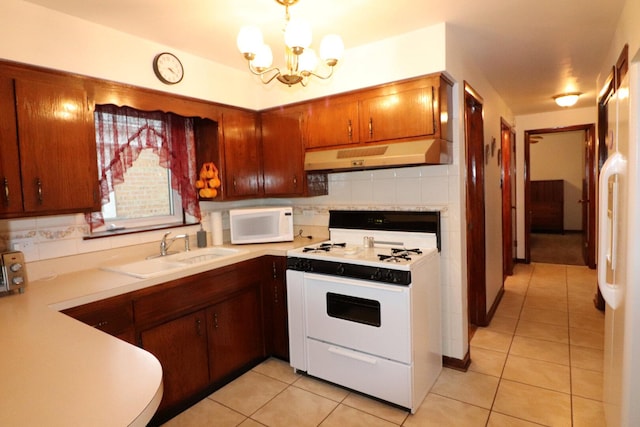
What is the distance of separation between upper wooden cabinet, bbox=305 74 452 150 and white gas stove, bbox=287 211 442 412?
63 cm

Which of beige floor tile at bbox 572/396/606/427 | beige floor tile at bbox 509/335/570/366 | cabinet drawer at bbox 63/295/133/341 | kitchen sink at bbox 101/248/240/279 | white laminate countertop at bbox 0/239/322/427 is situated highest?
kitchen sink at bbox 101/248/240/279

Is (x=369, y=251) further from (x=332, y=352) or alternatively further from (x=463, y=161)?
(x=463, y=161)

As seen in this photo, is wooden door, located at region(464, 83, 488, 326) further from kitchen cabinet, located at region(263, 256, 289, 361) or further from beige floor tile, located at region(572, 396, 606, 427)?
kitchen cabinet, located at region(263, 256, 289, 361)

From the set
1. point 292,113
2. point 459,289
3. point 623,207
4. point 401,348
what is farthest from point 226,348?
point 623,207

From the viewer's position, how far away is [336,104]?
2801 mm

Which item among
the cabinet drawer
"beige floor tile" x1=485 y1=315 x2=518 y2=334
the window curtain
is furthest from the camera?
"beige floor tile" x1=485 y1=315 x2=518 y2=334

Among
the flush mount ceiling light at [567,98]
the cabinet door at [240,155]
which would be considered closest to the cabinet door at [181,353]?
the cabinet door at [240,155]

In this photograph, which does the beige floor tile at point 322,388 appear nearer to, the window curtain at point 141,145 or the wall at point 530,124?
the window curtain at point 141,145

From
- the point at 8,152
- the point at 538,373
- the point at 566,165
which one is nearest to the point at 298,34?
the point at 8,152

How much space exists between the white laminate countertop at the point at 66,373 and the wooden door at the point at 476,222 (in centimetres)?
287

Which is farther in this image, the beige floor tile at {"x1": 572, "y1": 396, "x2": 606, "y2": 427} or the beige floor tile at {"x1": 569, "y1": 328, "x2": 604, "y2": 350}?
the beige floor tile at {"x1": 569, "y1": 328, "x2": 604, "y2": 350}

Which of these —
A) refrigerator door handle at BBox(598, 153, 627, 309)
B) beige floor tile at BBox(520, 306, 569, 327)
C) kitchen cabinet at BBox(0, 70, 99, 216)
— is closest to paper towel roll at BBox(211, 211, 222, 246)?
kitchen cabinet at BBox(0, 70, 99, 216)

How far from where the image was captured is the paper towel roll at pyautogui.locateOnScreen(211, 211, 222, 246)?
309cm

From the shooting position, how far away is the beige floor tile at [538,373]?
2.47 metres
